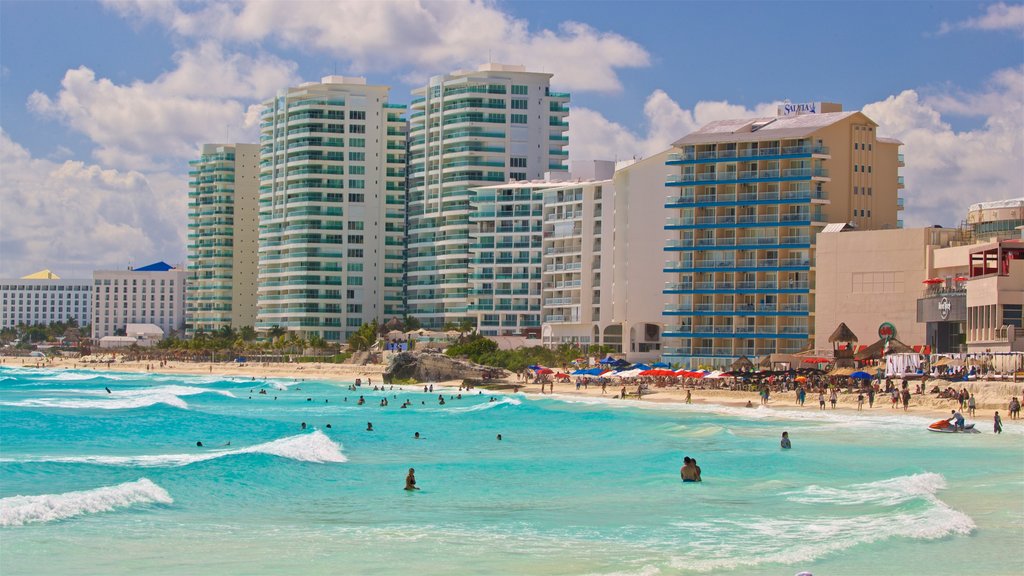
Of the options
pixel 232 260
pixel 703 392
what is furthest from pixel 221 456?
pixel 232 260

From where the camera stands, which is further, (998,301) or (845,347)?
(845,347)

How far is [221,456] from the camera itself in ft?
156

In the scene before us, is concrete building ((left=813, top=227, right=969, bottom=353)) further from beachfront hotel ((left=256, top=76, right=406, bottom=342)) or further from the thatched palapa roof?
beachfront hotel ((left=256, top=76, right=406, bottom=342))

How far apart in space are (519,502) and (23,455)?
77.8 feet

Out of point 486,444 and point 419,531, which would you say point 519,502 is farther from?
point 486,444

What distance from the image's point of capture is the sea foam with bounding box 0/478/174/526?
32.8 metres

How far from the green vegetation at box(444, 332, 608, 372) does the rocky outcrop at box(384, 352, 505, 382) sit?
3444 millimetres

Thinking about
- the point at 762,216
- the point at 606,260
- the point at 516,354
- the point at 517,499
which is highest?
the point at 762,216

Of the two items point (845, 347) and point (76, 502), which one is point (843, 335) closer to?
point (845, 347)

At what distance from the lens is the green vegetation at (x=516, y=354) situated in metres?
122

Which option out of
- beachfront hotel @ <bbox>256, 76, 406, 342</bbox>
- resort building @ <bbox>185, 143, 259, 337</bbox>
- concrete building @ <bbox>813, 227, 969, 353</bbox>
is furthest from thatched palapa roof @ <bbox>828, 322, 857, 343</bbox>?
resort building @ <bbox>185, 143, 259, 337</bbox>

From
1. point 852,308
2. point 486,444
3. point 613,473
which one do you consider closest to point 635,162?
point 852,308

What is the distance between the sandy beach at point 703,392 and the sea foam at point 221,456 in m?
29.1

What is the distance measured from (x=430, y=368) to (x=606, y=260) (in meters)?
20.8
